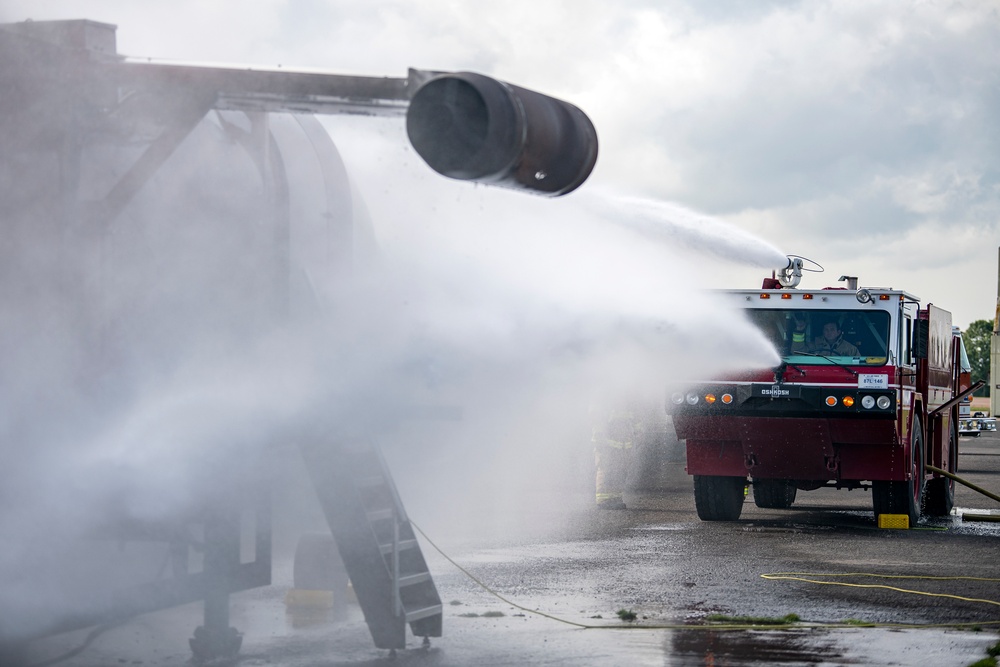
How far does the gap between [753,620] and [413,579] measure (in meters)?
2.35

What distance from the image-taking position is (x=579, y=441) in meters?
20.7

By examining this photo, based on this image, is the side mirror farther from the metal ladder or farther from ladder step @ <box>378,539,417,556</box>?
the metal ladder

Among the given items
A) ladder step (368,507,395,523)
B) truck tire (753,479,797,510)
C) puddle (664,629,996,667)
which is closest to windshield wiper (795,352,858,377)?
truck tire (753,479,797,510)

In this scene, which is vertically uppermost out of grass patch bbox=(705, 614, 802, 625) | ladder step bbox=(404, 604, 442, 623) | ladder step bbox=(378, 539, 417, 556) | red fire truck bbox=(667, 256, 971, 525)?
red fire truck bbox=(667, 256, 971, 525)

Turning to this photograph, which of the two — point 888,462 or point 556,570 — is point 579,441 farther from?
point 556,570

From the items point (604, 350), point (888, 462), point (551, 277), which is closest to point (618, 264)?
point (604, 350)

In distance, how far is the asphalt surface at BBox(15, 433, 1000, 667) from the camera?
7.07 m

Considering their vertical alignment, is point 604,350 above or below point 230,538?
above

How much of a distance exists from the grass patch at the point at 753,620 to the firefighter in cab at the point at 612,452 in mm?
7553

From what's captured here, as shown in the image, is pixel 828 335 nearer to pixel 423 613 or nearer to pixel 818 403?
pixel 818 403

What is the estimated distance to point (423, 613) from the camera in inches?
277

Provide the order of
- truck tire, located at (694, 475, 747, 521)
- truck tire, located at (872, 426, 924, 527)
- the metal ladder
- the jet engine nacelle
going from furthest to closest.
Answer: truck tire, located at (694, 475, 747, 521), truck tire, located at (872, 426, 924, 527), the metal ladder, the jet engine nacelle

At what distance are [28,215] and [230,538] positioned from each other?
181 centimetres

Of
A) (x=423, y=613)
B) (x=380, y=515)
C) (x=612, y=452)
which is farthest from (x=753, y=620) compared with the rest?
(x=612, y=452)
